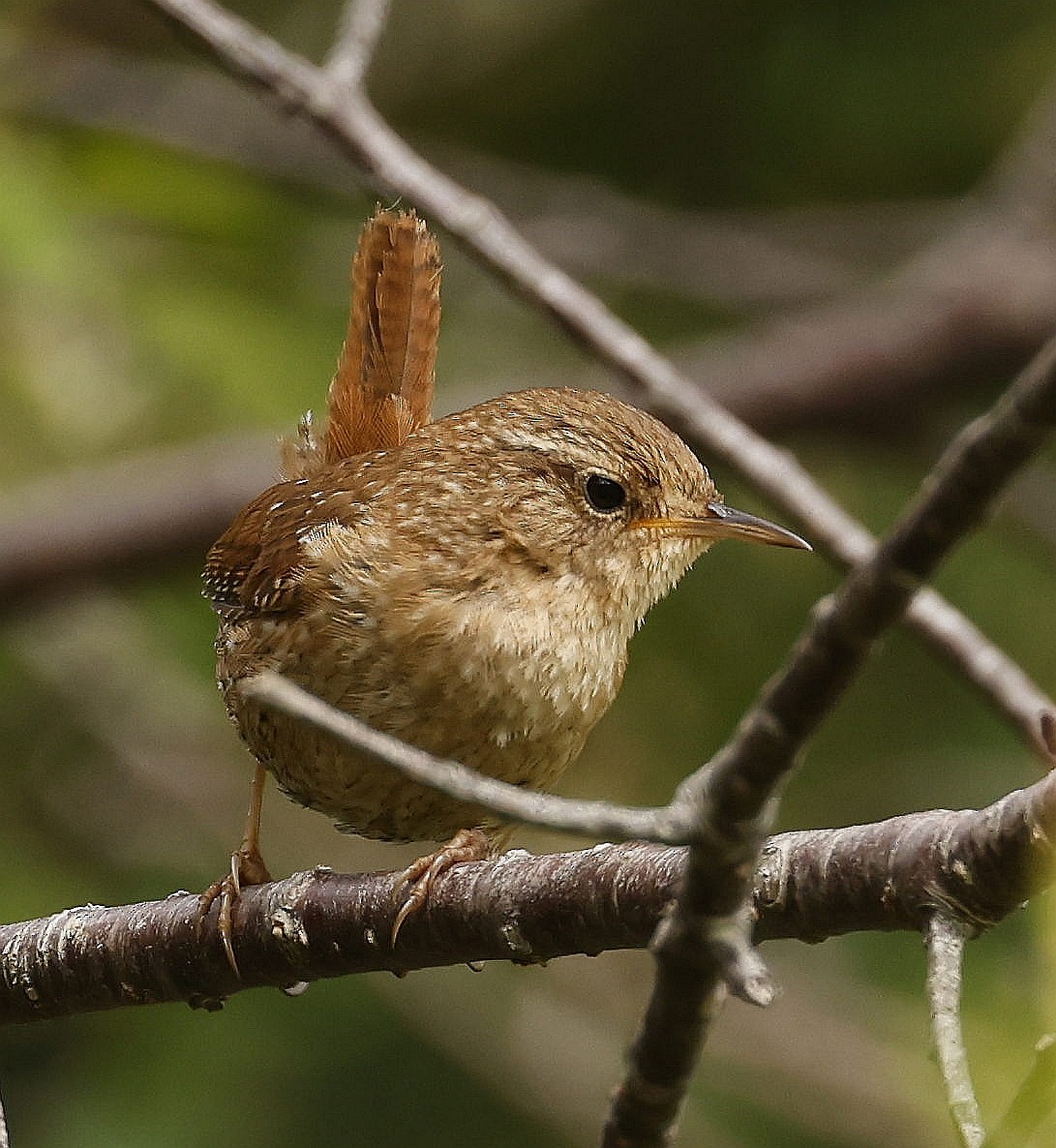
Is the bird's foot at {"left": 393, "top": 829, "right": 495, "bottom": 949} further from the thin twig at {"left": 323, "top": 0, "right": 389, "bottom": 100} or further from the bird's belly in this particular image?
the thin twig at {"left": 323, "top": 0, "right": 389, "bottom": 100}

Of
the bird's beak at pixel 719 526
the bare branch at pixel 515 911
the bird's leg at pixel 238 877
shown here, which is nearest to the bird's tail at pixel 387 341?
the bird's beak at pixel 719 526

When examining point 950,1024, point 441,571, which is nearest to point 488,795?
point 950,1024

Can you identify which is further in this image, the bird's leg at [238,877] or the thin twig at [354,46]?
the thin twig at [354,46]

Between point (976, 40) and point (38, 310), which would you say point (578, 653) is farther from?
point (976, 40)

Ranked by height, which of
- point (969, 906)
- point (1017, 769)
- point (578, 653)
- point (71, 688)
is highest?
point (71, 688)

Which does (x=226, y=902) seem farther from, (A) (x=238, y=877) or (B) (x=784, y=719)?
(B) (x=784, y=719)

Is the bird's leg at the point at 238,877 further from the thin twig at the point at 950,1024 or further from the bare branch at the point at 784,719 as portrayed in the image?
the thin twig at the point at 950,1024

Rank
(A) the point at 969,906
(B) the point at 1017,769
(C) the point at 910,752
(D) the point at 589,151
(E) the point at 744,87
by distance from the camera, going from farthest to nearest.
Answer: (D) the point at 589,151, (E) the point at 744,87, (C) the point at 910,752, (B) the point at 1017,769, (A) the point at 969,906

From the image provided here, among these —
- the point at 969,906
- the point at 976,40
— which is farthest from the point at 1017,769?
the point at 969,906
